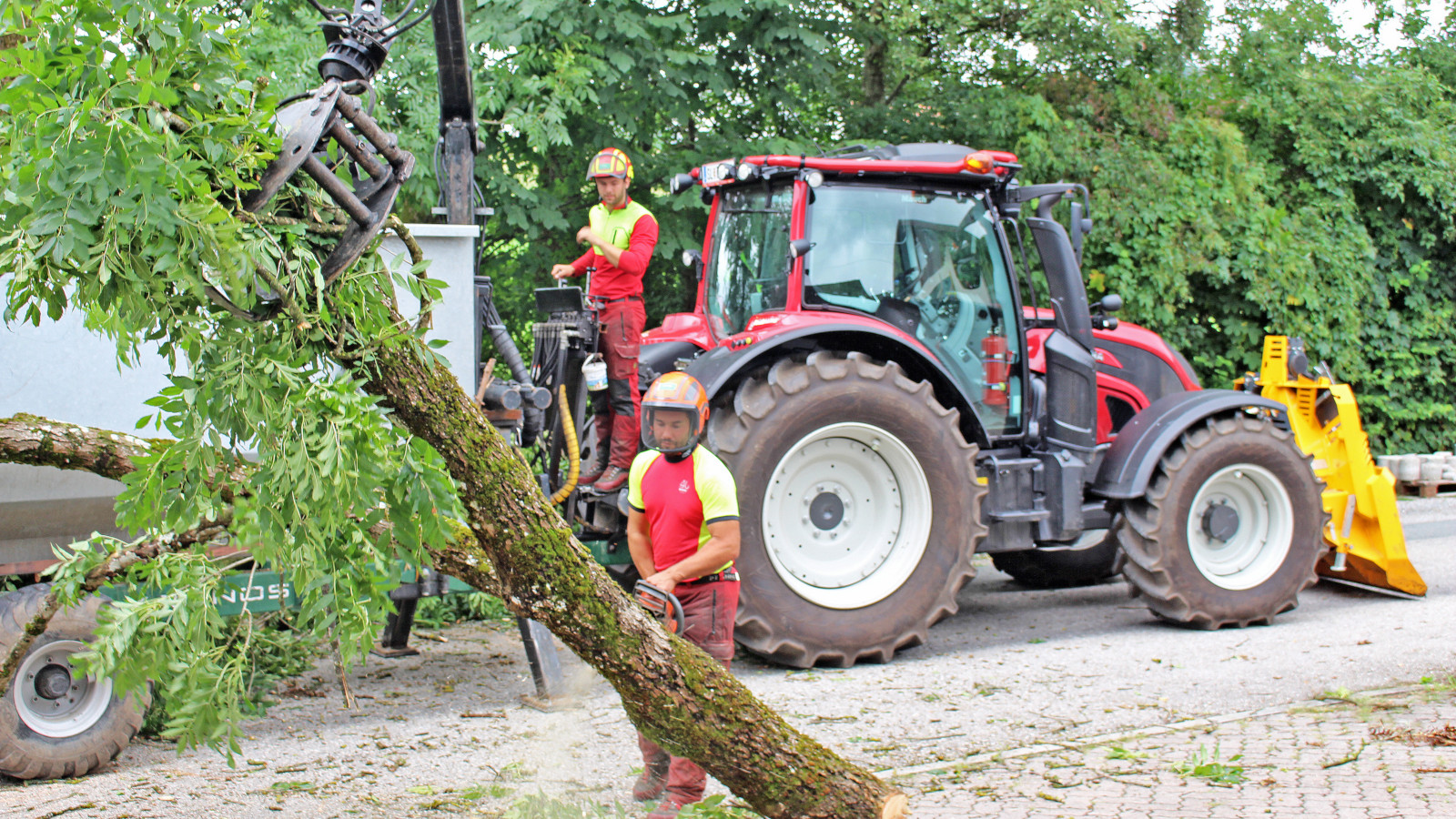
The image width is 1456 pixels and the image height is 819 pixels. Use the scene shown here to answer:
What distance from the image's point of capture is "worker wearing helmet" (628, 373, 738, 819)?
403 centimetres

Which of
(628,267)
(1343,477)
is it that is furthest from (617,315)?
(1343,477)

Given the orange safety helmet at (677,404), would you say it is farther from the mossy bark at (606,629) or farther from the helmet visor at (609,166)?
the helmet visor at (609,166)

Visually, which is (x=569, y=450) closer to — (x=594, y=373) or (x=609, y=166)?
(x=594, y=373)

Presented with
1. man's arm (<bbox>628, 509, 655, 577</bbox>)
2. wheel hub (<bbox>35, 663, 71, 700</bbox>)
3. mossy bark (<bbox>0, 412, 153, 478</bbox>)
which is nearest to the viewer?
mossy bark (<bbox>0, 412, 153, 478</bbox>)

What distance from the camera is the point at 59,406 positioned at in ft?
14.9

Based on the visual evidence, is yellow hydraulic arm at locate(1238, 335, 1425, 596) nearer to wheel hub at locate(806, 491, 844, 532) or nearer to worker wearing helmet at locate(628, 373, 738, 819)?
wheel hub at locate(806, 491, 844, 532)

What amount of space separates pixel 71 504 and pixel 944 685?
12.8ft

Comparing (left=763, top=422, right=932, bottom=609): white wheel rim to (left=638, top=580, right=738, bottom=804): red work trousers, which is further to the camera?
(left=763, top=422, right=932, bottom=609): white wheel rim

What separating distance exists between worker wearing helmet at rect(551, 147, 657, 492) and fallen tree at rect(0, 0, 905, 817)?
2.95 metres

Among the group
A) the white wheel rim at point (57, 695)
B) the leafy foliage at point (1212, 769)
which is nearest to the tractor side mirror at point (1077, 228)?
the leafy foliage at point (1212, 769)

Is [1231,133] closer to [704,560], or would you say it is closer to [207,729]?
[704,560]

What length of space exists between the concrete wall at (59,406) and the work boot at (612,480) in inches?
70.5

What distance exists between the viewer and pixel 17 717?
4.43 m

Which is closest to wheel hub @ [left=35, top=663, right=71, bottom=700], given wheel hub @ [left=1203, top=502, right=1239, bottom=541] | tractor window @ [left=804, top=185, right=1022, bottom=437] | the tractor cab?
the tractor cab
